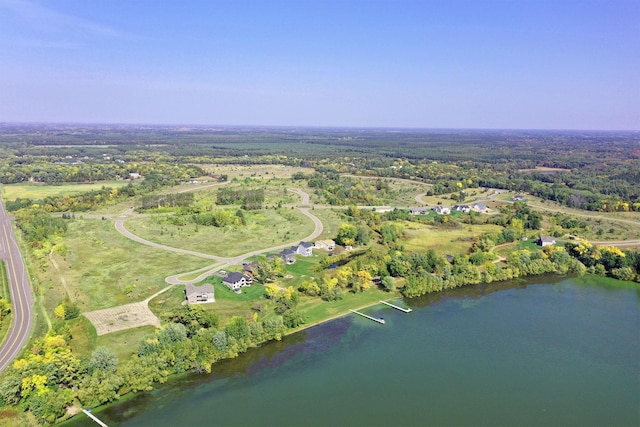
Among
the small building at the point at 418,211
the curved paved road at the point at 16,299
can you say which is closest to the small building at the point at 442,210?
the small building at the point at 418,211

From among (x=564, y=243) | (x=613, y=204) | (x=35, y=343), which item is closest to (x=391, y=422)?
(x=35, y=343)

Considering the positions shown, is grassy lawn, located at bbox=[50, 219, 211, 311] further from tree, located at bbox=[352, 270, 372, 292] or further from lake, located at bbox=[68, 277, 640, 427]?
tree, located at bbox=[352, 270, 372, 292]

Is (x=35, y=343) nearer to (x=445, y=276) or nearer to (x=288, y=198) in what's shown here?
(x=445, y=276)

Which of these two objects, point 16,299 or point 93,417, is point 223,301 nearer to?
point 93,417

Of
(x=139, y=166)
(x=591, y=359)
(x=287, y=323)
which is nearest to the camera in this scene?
(x=591, y=359)

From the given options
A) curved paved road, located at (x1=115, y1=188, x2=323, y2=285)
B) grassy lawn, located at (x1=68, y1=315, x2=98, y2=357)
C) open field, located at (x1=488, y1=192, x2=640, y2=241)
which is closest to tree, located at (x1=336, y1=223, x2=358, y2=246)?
curved paved road, located at (x1=115, y1=188, x2=323, y2=285)

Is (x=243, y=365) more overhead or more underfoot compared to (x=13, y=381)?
more underfoot

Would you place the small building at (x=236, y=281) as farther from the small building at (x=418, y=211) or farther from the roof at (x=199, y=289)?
the small building at (x=418, y=211)
